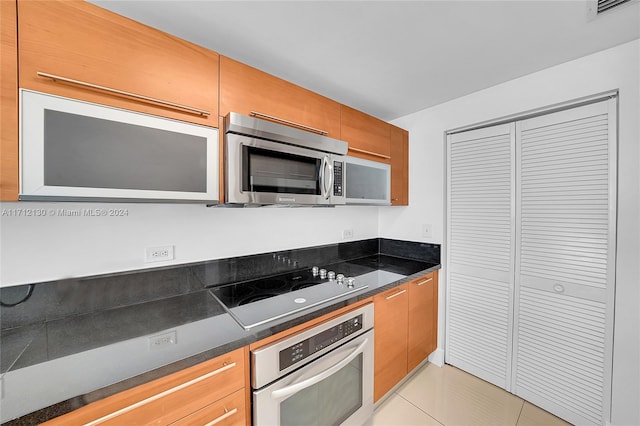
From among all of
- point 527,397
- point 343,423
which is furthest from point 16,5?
point 527,397

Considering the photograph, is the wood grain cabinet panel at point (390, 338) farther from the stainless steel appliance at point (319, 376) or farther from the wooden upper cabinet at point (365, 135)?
the wooden upper cabinet at point (365, 135)

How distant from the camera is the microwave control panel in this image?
1.67 m

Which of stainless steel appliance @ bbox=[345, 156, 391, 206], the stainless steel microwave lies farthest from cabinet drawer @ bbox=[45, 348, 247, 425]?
stainless steel appliance @ bbox=[345, 156, 391, 206]

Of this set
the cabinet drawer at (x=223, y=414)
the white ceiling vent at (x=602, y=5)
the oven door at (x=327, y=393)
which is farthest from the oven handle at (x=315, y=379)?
the white ceiling vent at (x=602, y=5)

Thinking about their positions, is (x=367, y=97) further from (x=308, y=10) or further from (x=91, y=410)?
(x=91, y=410)

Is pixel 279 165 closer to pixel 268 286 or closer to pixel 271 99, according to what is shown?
pixel 271 99

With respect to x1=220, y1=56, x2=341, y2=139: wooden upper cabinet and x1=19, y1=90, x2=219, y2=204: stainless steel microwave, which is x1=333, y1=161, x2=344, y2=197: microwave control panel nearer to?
x1=220, y1=56, x2=341, y2=139: wooden upper cabinet

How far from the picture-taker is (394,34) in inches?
52.2

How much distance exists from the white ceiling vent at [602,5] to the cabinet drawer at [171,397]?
2.17 meters

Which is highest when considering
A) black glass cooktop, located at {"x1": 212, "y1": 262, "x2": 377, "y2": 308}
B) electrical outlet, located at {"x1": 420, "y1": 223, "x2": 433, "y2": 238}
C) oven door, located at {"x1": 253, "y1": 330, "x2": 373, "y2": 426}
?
electrical outlet, located at {"x1": 420, "y1": 223, "x2": 433, "y2": 238}

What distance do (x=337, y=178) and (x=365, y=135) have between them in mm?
526

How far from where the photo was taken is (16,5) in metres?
0.81

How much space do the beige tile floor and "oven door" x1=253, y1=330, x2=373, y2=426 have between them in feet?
1.00

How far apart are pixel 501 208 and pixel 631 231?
2.10 ft
